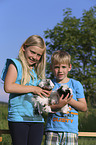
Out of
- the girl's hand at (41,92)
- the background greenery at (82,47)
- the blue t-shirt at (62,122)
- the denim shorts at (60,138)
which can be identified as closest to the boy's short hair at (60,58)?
the blue t-shirt at (62,122)

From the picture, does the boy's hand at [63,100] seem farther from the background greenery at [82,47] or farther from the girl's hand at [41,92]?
the background greenery at [82,47]

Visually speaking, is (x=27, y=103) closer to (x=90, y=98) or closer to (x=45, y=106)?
(x=45, y=106)

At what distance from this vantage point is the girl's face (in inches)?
109

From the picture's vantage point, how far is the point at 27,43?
284 cm

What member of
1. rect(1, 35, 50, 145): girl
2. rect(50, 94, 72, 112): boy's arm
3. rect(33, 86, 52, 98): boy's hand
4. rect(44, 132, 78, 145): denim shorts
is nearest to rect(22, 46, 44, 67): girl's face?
rect(1, 35, 50, 145): girl

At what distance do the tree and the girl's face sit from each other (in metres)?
12.6

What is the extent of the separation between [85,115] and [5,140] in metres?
11.6

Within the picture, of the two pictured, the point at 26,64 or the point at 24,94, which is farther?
the point at 26,64

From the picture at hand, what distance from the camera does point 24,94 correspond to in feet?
8.64

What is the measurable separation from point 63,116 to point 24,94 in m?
0.59

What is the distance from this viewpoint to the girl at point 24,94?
2.56 metres

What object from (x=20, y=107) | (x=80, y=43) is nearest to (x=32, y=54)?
(x=20, y=107)

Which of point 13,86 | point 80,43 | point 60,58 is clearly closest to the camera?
point 13,86

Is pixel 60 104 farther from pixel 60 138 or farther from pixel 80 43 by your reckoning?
pixel 80 43
